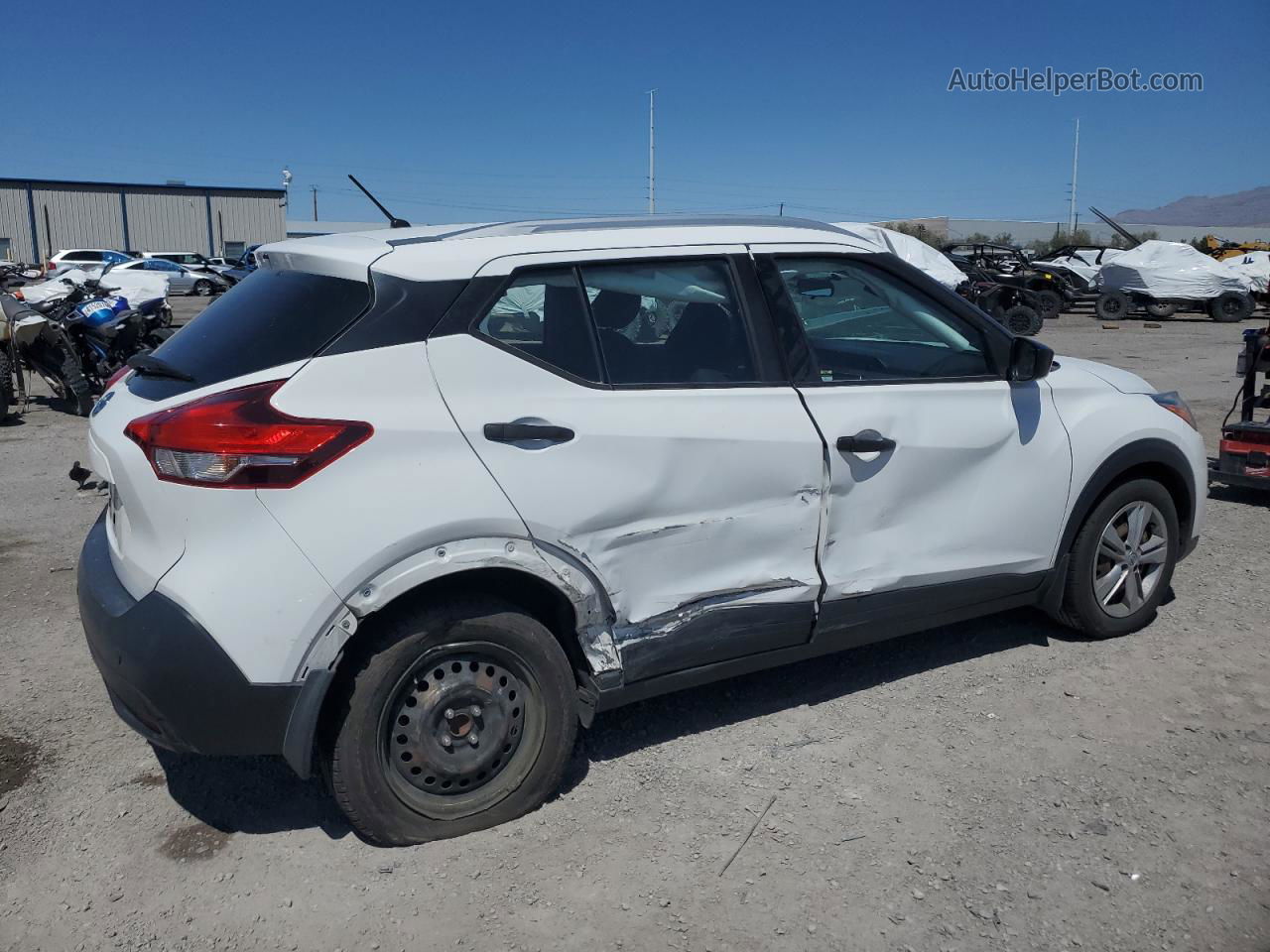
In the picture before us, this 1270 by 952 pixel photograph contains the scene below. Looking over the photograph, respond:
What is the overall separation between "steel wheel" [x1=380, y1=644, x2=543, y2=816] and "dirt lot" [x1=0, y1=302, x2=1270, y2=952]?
Result: 0.54 feet

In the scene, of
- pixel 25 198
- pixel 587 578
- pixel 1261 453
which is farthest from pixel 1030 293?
pixel 25 198

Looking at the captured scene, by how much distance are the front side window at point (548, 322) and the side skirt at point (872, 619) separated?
1.05 m

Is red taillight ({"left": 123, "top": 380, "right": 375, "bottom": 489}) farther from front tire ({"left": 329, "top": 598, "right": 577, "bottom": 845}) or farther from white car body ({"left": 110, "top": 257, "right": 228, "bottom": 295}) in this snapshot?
white car body ({"left": 110, "top": 257, "right": 228, "bottom": 295})

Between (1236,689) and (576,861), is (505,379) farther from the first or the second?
(1236,689)

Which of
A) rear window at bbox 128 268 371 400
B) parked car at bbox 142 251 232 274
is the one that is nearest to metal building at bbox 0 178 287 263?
parked car at bbox 142 251 232 274

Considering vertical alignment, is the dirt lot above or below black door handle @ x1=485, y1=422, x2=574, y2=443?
below

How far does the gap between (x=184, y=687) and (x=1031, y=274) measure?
84.2ft

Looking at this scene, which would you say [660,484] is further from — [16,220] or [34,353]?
[16,220]

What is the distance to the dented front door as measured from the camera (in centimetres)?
306

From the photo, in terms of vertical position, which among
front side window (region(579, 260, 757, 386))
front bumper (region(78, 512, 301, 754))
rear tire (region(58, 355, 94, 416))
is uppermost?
front side window (region(579, 260, 757, 386))

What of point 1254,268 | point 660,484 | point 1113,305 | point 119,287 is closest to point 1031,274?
point 1113,305

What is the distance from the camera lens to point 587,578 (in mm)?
3195

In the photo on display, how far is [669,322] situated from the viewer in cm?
353

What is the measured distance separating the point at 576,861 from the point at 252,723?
1.01 metres
